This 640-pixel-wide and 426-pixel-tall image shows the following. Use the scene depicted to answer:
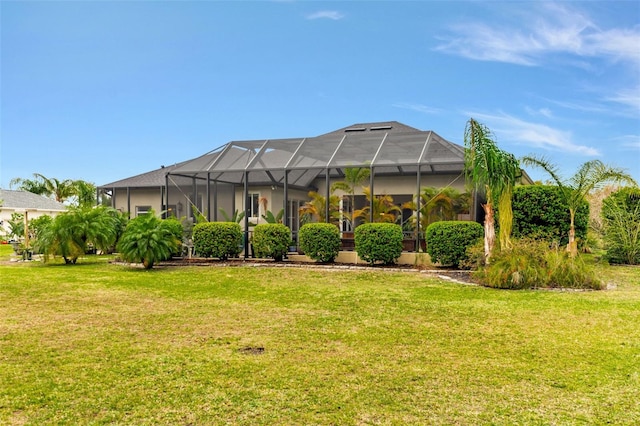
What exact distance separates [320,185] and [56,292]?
619 inches

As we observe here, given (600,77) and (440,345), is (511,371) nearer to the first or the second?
(440,345)

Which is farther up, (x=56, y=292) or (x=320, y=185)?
(x=320, y=185)

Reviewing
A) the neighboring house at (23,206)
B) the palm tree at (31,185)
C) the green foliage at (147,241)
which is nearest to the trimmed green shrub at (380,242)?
the green foliage at (147,241)

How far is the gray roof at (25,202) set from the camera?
1623 inches

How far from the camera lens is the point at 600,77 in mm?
16266

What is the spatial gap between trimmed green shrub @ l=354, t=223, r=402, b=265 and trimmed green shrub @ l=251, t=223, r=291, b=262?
9.29ft

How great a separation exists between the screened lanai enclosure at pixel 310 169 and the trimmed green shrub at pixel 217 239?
2.81 feet

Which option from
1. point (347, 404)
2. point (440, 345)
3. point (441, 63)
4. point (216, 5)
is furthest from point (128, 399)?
point (441, 63)

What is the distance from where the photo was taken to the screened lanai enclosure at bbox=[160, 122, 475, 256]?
56.1 ft

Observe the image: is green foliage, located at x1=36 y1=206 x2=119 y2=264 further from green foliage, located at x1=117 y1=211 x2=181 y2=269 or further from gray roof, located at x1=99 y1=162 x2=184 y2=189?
gray roof, located at x1=99 y1=162 x2=184 y2=189

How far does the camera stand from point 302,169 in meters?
18.0

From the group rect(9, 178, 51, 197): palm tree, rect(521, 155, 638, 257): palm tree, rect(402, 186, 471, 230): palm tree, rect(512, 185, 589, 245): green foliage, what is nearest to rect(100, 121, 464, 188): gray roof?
rect(402, 186, 471, 230): palm tree

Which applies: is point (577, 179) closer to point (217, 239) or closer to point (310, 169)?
point (310, 169)

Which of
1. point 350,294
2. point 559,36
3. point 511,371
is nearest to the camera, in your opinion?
point 511,371
